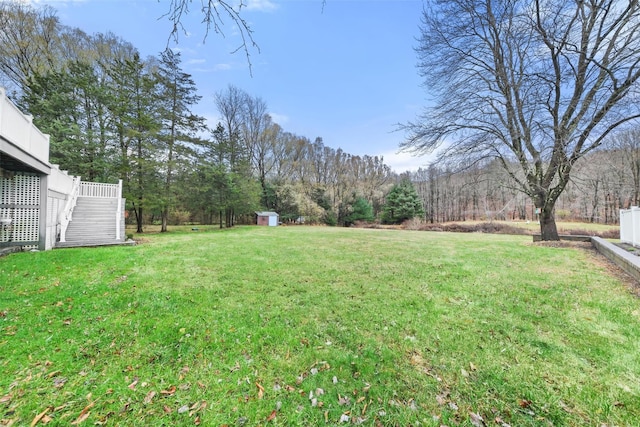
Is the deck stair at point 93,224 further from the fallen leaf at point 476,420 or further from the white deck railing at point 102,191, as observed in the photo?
the fallen leaf at point 476,420

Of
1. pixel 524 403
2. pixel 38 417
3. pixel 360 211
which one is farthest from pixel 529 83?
pixel 360 211

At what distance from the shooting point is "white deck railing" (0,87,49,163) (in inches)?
209

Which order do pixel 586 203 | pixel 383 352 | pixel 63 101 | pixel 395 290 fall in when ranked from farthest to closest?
pixel 586 203
pixel 63 101
pixel 395 290
pixel 383 352

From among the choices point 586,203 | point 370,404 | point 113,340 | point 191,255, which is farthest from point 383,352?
point 586,203

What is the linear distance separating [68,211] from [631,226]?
741 inches

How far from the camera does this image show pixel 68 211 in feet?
30.0

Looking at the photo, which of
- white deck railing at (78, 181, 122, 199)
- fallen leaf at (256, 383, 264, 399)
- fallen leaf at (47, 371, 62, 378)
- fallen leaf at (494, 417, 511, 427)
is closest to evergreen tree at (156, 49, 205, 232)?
white deck railing at (78, 181, 122, 199)

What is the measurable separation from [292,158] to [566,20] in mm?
25128

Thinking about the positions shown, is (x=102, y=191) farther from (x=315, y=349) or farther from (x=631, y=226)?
(x=631, y=226)

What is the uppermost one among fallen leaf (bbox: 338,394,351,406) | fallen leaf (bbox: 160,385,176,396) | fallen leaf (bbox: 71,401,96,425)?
fallen leaf (bbox: 71,401,96,425)

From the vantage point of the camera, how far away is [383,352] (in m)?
2.71

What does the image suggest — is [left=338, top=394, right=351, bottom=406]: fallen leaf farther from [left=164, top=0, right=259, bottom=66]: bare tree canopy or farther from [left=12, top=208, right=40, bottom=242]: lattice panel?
[left=12, top=208, right=40, bottom=242]: lattice panel

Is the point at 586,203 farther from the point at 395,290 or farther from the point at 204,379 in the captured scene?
the point at 204,379

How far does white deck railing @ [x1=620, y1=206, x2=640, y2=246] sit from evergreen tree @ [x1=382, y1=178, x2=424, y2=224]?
806 inches
